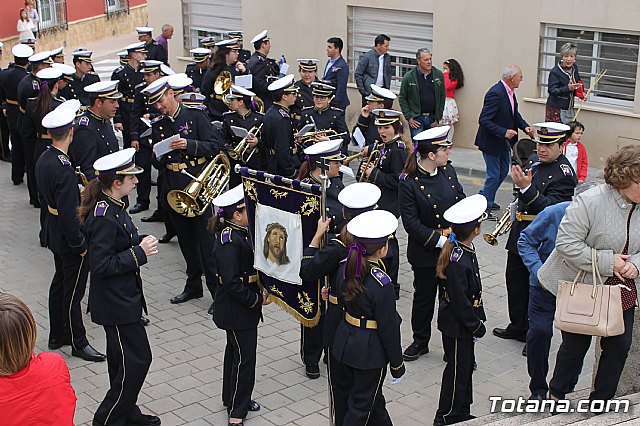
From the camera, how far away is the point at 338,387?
6.55 m

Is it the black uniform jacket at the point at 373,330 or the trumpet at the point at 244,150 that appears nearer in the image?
the black uniform jacket at the point at 373,330

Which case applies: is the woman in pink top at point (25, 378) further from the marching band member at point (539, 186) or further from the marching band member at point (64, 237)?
the marching band member at point (539, 186)

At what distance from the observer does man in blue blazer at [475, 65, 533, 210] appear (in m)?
12.4

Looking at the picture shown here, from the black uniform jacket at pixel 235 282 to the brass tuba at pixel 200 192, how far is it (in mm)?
2556

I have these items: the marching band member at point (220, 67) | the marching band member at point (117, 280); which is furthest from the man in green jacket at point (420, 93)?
the marching band member at point (117, 280)

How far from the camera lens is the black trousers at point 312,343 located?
7.91 metres

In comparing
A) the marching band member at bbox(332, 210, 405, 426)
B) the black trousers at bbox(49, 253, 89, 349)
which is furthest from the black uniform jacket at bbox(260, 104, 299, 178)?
the marching band member at bbox(332, 210, 405, 426)

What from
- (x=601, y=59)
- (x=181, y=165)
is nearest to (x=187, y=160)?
(x=181, y=165)

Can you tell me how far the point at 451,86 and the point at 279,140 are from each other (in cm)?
565

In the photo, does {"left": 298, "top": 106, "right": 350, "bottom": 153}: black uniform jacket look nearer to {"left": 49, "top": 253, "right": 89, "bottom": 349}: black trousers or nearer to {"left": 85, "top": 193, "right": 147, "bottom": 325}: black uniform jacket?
{"left": 49, "top": 253, "right": 89, "bottom": 349}: black trousers

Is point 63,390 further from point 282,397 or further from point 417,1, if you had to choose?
point 417,1

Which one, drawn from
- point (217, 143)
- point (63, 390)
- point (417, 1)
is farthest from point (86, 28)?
point (63, 390)

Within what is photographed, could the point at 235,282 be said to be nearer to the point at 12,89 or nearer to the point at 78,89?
the point at 78,89

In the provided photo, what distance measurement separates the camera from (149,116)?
1186cm
